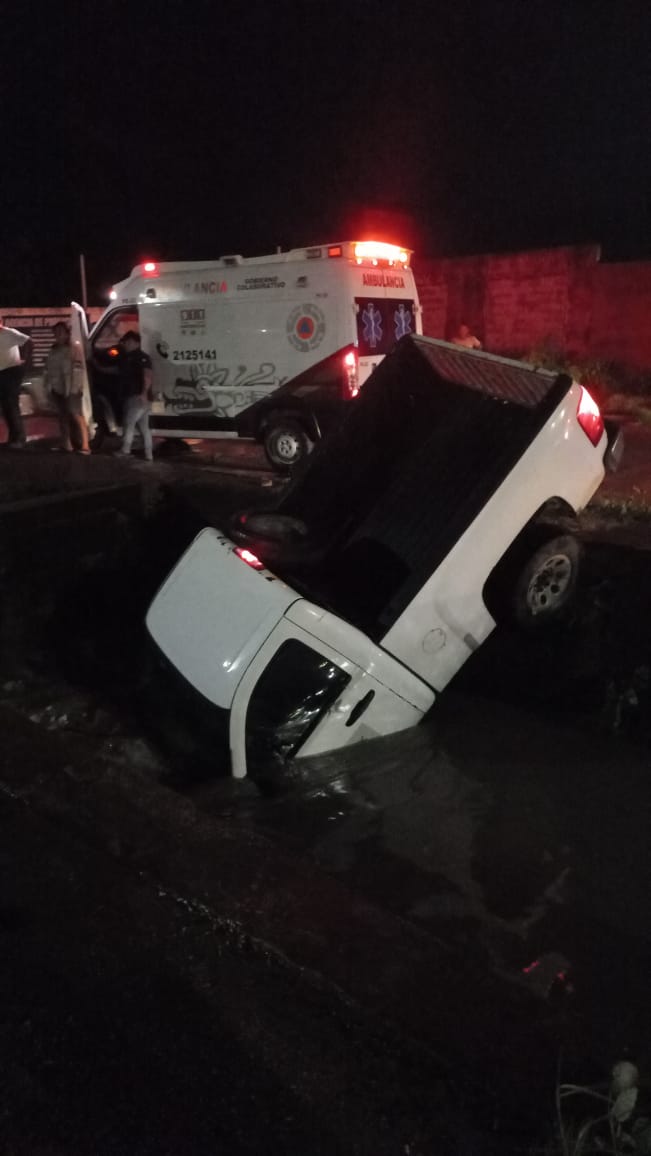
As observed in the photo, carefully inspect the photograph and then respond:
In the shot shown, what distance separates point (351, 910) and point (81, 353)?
8.85 metres

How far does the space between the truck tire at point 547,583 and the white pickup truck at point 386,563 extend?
0.04 ft

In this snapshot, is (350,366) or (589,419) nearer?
(589,419)

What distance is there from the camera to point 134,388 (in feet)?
32.6

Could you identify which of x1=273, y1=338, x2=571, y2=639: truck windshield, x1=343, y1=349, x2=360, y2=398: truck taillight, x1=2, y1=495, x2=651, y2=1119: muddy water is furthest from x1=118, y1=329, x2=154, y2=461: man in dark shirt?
x1=273, y1=338, x2=571, y2=639: truck windshield

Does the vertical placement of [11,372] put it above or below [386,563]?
above

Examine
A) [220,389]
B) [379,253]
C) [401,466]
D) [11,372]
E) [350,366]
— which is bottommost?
[401,466]

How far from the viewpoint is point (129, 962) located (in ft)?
9.41

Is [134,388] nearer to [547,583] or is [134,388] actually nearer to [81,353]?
[81,353]

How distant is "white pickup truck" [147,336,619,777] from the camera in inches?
178

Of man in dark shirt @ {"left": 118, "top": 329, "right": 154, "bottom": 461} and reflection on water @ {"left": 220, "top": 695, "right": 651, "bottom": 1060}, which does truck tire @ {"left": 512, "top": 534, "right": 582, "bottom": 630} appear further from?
man in dark shirt @ {"left": 118, "top": 329, "right": 154, "bottom": 461}

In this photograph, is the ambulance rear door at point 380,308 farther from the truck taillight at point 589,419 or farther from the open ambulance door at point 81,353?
the truck taillight at point 589,419

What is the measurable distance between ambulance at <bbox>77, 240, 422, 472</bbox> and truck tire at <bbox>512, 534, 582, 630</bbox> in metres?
4.52

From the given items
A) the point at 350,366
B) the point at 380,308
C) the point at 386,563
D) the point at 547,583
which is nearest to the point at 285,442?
the point at 350,366

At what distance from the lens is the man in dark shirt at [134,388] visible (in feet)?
32.6
